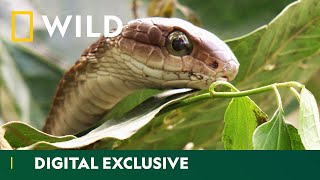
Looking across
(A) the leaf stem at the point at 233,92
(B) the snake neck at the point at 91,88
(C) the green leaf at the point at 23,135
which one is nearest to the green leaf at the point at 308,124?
(A) the leaf stem at the point at 233,92

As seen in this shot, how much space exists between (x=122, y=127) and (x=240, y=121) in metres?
0.15

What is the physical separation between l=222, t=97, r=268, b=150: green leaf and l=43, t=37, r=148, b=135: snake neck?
309 millimetres

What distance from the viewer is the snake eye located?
1146mm

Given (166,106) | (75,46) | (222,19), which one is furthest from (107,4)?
(166,106)

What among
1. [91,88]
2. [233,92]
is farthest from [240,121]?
A: [91,88]

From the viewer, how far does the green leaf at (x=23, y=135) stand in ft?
3.25

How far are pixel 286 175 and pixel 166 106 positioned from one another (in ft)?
0.60

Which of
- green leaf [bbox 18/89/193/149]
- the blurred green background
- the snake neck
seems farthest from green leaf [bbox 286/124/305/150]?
the blurred green background

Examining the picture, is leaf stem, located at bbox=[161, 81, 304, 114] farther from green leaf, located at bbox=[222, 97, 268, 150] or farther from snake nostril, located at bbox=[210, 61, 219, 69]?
snake nostril, located at bbox=[210, 61, 219, 69]

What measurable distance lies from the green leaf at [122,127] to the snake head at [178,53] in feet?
0.10

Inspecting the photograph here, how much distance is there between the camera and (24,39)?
192cm

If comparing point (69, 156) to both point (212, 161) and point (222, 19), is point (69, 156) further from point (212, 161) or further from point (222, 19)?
point (222, 19)

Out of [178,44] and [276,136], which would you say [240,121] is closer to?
[276,136]

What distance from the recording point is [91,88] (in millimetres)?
1294
